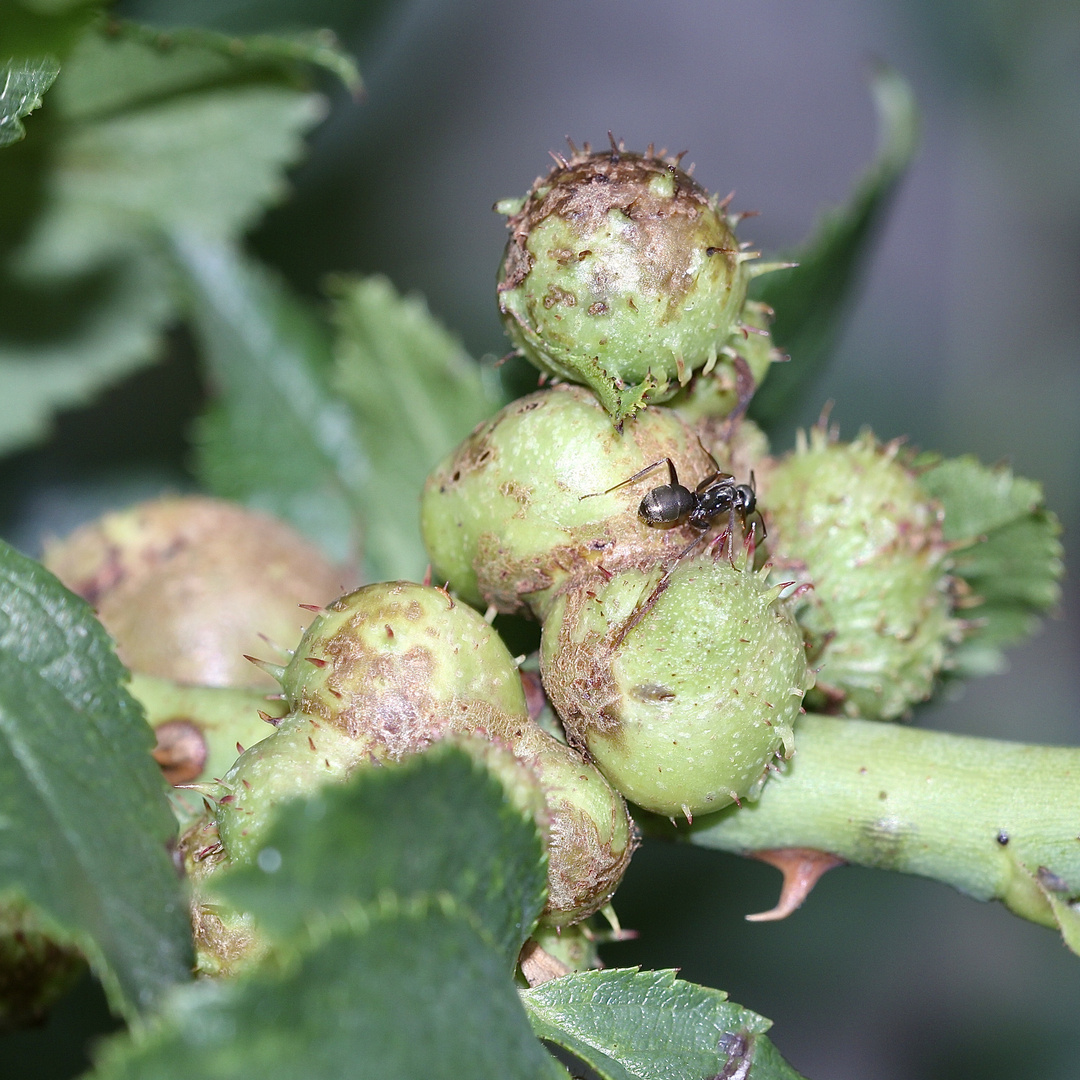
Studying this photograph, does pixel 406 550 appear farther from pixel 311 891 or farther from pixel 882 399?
pixel 882 399

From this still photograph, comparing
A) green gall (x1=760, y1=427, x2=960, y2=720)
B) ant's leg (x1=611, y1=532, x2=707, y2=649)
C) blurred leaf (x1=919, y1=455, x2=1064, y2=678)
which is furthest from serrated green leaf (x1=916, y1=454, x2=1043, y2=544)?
ant's leg (x1=611, y1=532, x2=707, y2=649)

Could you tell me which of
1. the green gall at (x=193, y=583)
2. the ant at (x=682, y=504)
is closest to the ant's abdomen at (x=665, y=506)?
the ant at (x=682, y=504)

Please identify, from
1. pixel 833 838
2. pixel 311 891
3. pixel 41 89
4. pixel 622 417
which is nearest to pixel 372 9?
→ pixel 41 89

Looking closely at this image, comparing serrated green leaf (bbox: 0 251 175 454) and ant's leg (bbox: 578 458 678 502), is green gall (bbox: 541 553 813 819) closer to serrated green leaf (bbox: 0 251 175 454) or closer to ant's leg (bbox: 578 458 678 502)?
ant's leg (bbox: 578 458 678 502)

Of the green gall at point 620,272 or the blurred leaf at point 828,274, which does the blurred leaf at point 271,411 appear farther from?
the green gall at point 620,272

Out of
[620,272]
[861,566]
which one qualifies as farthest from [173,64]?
[861,566]
